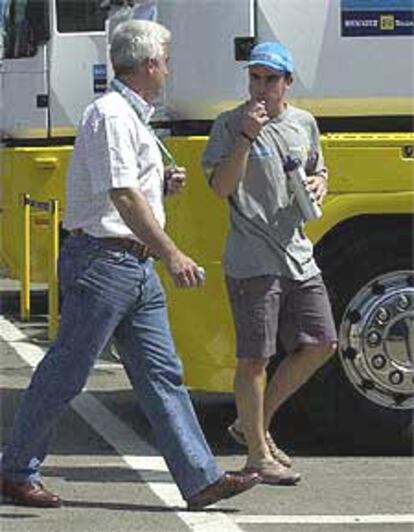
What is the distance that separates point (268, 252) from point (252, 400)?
637mm

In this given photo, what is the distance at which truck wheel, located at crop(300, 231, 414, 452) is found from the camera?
7340mm

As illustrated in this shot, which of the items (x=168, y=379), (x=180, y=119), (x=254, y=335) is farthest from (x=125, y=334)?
(x=180, y=119)

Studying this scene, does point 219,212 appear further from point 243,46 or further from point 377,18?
point 377,18

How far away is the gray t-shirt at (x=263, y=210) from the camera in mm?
6707

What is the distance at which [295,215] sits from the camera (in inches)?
266

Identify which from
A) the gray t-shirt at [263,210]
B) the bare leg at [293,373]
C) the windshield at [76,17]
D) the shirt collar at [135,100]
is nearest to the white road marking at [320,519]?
the bare leg at [293,373]

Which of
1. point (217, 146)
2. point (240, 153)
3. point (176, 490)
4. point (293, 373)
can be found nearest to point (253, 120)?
point (240, 153)

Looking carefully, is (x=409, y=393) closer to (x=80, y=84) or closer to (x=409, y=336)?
(x=409, y=336)

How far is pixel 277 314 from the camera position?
22.2ft

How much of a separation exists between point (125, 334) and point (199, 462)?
23.1 inches

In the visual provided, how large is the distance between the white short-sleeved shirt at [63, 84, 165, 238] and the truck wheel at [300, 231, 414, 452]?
4.96 ft

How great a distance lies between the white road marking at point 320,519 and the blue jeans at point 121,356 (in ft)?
0.75

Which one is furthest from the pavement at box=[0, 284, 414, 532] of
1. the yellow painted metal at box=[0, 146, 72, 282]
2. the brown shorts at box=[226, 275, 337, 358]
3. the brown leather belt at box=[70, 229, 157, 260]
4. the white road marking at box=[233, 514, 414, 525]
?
the yellow painted metal at box=[0, 146, 72, 282]

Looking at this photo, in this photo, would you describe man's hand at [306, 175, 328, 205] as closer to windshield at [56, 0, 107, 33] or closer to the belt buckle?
the belt buckle
